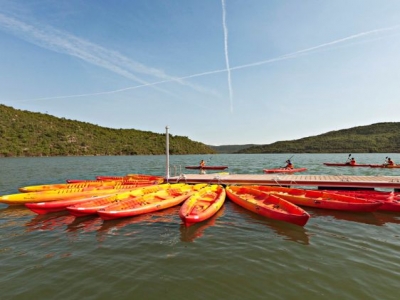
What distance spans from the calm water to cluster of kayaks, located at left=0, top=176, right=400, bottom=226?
1.94 ft

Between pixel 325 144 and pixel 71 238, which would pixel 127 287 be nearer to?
pixel 71 238

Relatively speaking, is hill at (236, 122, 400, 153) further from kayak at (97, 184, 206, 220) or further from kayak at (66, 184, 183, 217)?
kayak at (66, 184, 183, 217)

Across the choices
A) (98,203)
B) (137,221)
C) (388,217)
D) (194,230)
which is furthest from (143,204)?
(388,217)

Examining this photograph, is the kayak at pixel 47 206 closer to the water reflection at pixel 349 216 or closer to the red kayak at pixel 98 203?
the red kayak at pixel 98 203

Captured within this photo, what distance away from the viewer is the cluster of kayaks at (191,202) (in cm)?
1072

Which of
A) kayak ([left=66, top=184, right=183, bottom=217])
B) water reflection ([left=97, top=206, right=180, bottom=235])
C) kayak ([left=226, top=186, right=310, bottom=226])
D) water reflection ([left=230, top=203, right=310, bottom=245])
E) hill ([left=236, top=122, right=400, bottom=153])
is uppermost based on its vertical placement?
hill ([left=236, top=122, right=400, bottom=153])

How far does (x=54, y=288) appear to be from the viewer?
581 cm

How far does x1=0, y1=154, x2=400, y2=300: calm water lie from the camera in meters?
5.71

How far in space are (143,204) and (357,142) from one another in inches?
6387

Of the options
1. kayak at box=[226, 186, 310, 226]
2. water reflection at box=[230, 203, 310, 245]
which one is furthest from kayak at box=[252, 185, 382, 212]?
water reflection at box=[230, 203, 310, 245]

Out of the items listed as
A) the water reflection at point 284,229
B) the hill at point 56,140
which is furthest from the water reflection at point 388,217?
the hill at point 56,140

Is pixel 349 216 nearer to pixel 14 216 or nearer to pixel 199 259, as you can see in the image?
pixel 199 259

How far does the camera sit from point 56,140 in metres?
109

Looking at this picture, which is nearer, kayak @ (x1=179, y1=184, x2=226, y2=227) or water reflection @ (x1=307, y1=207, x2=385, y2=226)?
kayak @ (x1=179, y1=184, x2=226, y2=227)
